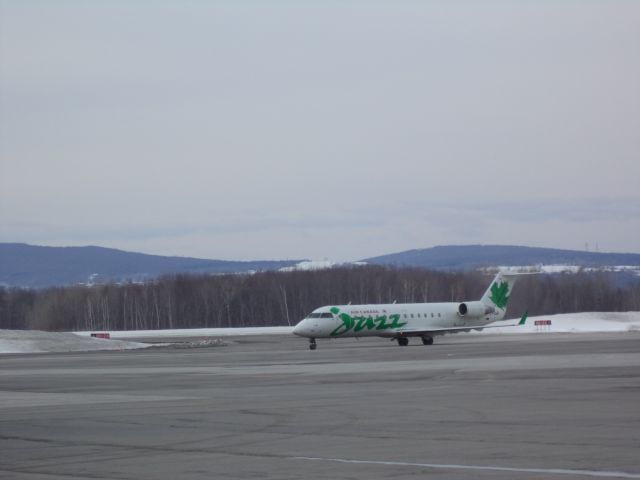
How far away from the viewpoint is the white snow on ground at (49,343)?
6950 cm

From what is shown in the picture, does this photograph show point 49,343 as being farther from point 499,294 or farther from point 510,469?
point 510,469

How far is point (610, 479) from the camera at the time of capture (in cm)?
1234

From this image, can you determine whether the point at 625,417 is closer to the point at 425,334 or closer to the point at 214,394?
the point at 214,394

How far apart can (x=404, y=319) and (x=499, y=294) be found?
8754 millimetres

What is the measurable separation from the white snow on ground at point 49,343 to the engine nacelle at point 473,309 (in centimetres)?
2069

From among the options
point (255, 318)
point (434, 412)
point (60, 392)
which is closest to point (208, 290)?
point (255, 318)

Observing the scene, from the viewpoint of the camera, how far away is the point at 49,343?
A: 71625mm

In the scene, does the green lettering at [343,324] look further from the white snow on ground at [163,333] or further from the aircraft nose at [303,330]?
the white snow on ground at [163,333]

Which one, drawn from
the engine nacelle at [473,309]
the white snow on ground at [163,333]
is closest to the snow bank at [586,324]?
the white snow on ground at [163,333]

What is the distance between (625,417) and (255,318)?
12680cm

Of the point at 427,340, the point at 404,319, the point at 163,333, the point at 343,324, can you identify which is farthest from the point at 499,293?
the point at 163,333

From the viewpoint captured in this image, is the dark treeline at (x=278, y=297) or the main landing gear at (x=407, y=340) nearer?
the main landing gear at (x=407, y=340)

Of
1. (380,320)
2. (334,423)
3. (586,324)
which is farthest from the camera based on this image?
(586,324)

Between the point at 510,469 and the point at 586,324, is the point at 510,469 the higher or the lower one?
the lower one
